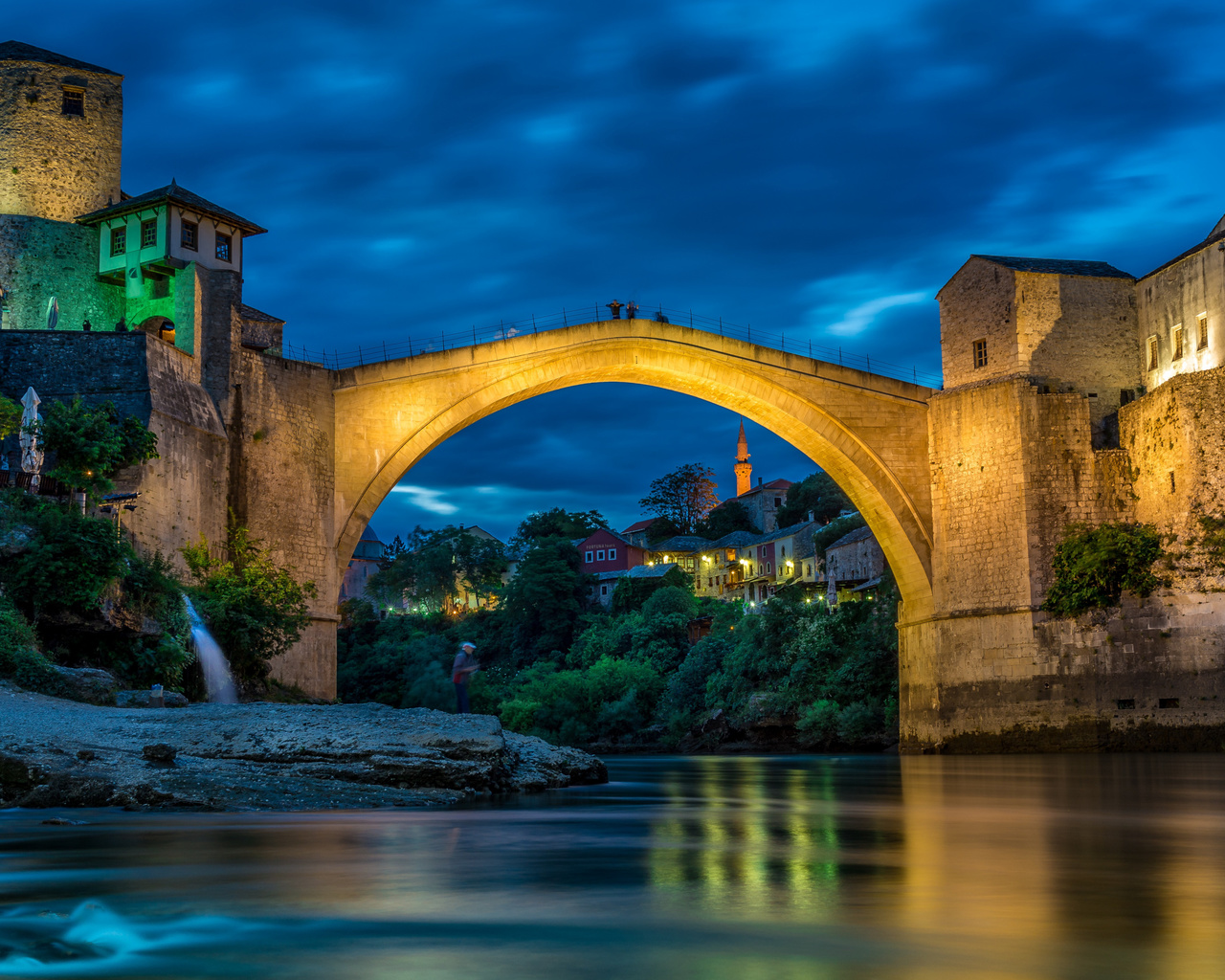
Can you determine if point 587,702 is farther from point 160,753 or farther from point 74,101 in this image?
point 160,753

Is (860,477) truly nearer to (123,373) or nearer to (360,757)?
(123,373)

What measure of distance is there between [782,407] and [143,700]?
58.8ft

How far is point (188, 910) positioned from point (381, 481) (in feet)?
72.4

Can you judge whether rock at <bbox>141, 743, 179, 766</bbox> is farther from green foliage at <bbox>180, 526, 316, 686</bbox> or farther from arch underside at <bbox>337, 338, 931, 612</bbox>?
arch underside at <bbox>337, 338, 931, 612</bbox>

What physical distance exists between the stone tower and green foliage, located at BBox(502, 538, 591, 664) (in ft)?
101

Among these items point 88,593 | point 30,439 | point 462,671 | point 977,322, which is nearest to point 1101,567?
point 977,322

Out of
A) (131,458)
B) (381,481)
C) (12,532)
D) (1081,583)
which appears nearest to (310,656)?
(381,481)

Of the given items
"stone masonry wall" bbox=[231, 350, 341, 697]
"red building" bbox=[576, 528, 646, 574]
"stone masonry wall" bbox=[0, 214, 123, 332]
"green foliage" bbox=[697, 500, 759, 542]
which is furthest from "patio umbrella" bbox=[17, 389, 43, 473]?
"green foliage" bbox=[697, 500, 759, 542]

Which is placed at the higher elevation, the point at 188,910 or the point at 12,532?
the point at 12,532

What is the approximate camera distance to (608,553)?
76.7 metres

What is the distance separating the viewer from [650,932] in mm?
4215

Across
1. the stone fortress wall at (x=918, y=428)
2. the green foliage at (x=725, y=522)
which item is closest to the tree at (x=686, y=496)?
the green foliage at (x=725, y=522)

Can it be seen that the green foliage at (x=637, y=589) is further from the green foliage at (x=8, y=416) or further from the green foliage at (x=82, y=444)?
the green foliage at (x=8, y=416)

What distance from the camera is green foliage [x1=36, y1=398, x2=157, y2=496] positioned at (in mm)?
18859
